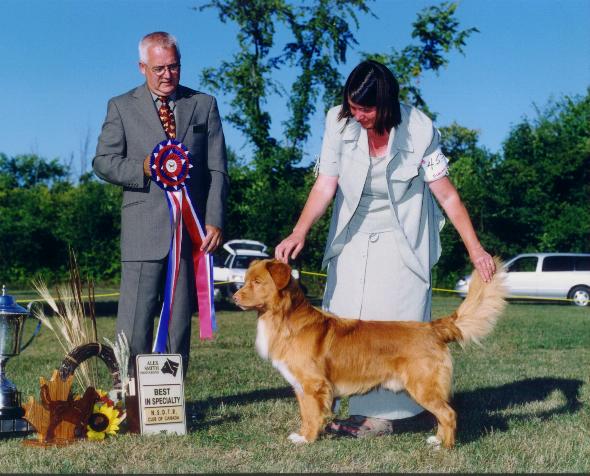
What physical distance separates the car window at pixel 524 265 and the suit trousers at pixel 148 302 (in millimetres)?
21531

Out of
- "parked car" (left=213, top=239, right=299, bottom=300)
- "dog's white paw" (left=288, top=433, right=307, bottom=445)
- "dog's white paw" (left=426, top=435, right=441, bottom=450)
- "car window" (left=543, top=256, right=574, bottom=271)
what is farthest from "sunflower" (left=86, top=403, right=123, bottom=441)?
"car window" (left=543, top=256, right=574, bottom=271)

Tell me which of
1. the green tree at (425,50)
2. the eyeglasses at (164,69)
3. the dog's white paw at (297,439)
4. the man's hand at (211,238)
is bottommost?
the dog's white paw at (297,439)

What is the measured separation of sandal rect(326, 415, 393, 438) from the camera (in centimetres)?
461

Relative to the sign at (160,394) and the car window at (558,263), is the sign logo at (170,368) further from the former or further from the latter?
the car window at (558,263)

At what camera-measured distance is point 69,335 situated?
517cm

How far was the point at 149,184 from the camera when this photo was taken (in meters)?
4.68

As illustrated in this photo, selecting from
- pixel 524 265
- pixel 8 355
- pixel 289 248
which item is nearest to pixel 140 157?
pixel 289 248

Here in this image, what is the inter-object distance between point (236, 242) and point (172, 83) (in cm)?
1977

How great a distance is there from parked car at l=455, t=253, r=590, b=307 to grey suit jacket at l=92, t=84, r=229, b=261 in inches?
778

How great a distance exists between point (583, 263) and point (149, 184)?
21.5 metres

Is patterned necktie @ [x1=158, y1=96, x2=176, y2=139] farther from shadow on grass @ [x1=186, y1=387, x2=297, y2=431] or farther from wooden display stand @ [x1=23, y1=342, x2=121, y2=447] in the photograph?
shadow on grass @ [x1=186, y1=387, x2=297, y2=431]

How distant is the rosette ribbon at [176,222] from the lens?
14.9 feet

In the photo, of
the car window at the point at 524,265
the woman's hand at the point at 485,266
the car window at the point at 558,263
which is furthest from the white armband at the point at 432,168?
the car window at the point at 524,265

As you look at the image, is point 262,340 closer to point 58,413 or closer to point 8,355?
point 58,413
